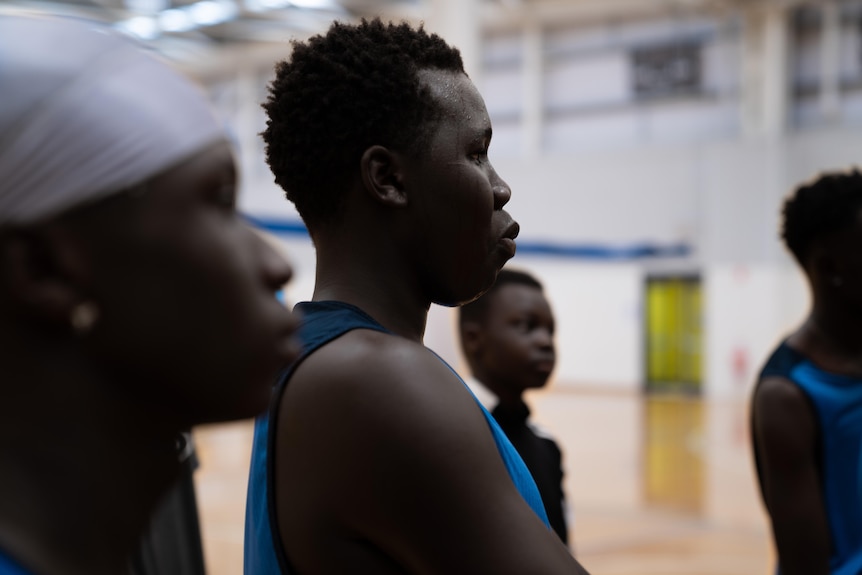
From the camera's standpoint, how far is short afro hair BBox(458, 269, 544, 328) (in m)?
2.79

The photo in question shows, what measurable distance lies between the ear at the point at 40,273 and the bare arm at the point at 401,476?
1.38 feet

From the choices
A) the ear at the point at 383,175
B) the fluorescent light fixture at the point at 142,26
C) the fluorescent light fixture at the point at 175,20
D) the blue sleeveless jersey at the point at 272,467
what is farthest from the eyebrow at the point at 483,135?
the fluorescent light fixture at the point at 142,26

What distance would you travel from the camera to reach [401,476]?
0.92 m

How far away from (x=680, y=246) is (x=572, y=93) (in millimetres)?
3487

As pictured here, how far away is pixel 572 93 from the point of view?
16.8 meters

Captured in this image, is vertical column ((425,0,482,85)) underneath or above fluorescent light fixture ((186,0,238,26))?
underneath

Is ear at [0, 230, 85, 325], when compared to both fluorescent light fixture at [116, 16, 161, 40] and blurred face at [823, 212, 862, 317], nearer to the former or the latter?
blurred face at [823, 212, 862, 317]

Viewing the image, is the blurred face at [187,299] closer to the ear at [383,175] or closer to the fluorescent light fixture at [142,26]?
the ear at [383,175]

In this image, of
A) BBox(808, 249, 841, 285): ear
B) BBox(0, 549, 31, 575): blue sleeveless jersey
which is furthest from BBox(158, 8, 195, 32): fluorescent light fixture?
BBox(0, 549, 31, 575): blue sleeveless jersey

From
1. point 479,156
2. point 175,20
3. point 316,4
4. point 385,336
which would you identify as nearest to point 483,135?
point 479,156

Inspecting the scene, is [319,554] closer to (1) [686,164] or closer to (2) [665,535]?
(2) [665,535]

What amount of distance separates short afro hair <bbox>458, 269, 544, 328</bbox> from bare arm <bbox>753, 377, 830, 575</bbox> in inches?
37.6

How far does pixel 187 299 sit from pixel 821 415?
179cm

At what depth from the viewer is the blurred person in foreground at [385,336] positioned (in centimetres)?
92
